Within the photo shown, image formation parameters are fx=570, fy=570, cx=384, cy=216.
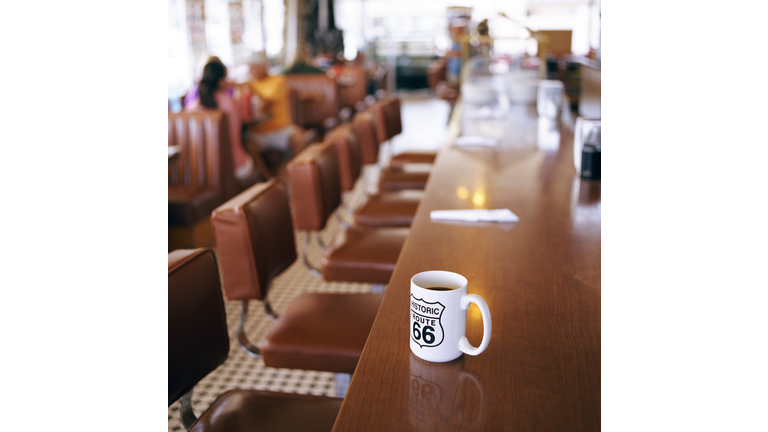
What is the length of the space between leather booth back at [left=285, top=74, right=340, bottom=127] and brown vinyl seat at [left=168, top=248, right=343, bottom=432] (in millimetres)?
5243

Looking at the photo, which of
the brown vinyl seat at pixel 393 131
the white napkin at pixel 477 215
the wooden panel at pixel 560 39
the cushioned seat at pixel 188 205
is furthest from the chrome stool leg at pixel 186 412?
the wooden panel at pixel 560 39

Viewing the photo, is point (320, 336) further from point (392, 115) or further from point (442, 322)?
point (392, 115)

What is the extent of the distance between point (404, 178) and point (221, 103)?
1.73 m

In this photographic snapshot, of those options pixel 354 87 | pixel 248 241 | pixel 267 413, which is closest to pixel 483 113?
pixel 248 241

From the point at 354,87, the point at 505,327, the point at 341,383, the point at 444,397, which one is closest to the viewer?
the point at 444,397

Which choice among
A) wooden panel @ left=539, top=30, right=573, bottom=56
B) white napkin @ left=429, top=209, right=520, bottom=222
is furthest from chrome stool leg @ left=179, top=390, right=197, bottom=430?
wooden panel @ left=539, top=30, right=573, bottom=56

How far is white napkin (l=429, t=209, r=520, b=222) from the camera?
152 centimetres

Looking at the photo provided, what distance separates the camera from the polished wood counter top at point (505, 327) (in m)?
0.70

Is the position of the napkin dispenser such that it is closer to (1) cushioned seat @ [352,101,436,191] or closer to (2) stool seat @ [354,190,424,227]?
(2) stool seat @ [354,190,424,227]

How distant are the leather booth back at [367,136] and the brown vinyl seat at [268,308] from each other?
1535 mm

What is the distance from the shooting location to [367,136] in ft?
10.4
